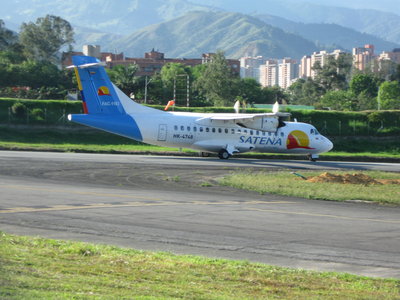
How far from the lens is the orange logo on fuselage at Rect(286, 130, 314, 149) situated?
147 feet

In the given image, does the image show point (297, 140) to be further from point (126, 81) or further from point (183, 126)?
point (126, 81)

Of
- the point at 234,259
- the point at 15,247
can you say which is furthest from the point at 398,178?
the point at 15,247

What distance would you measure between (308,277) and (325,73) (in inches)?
5239

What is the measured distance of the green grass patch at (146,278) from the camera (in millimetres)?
10234

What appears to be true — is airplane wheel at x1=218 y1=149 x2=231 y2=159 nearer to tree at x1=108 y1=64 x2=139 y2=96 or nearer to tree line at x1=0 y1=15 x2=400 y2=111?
tree line at x1=0 y1=15 x2=400 y2=111

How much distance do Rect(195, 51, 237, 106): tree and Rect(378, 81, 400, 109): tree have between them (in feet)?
85.5

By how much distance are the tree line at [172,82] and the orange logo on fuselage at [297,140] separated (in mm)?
30824

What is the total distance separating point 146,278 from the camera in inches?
460

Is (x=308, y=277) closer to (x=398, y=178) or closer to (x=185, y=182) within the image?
(x=185, y=182)

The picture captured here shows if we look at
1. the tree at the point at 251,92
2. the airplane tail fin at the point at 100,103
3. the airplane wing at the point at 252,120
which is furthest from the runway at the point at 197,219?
the tree at the point at 251,92

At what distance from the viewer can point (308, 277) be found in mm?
12617

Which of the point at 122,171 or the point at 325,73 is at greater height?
the point at 325,73

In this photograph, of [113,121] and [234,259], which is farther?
[113,121]

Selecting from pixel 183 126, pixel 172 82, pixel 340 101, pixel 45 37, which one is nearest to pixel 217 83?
pixel 172 82
